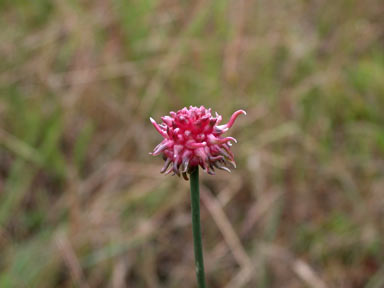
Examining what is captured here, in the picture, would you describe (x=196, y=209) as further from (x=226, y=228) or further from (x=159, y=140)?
(x=159, y=140)

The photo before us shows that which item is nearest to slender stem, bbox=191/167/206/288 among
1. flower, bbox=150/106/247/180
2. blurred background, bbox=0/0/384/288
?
flower, bbox=150/106/247/180

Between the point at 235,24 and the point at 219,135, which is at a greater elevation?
the point at 235,24

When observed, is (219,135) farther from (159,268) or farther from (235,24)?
(235,24)

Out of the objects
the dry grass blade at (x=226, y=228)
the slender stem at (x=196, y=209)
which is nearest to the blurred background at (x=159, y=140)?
the dry grass blade at (x=226, y=228)

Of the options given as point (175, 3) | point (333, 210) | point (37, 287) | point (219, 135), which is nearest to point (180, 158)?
point (219, 135)

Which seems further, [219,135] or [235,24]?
[235,24]

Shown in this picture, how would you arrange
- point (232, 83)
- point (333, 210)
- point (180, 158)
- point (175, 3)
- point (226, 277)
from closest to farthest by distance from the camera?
point (180, 158) < point (226, 277) < point (333, 210) < point (232, 83) < point (175, 3)

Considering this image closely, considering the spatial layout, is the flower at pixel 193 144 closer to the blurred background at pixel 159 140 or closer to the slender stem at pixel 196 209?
the slender stem at pixel 196 209
